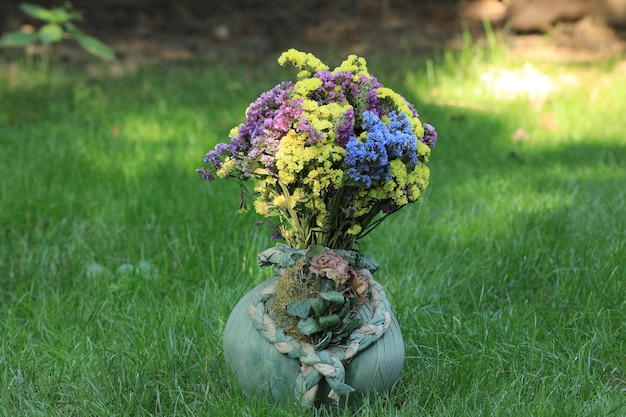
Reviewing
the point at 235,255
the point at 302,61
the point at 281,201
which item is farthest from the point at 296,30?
the point at 281,201

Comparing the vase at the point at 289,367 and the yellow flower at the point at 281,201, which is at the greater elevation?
the yellow flower at the point at 281,201

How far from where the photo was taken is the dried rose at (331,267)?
7.04ft

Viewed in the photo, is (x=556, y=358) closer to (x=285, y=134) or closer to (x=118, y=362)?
(x=285, y=134)

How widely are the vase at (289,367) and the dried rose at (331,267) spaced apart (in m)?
0.15

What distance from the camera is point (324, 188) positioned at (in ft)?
7.26

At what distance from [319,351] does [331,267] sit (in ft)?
0.75

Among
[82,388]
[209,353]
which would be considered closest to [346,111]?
[209,353]

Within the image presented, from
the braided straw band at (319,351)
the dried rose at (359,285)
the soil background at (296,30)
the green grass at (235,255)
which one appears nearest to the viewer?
the braided straw band at (319,351)

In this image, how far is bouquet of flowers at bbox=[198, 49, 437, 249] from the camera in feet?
7.11

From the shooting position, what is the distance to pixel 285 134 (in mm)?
2232

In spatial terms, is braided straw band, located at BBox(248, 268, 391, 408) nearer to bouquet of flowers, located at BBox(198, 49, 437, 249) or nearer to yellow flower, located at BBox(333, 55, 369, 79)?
bouquet of flowers, located at BBox(198, 49, 437, 249)

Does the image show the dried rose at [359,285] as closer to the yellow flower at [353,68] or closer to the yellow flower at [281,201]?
the yellow flower at [281,201]

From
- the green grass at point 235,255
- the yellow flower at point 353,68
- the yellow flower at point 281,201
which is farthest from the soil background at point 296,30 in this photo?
the yellow flower at point 281,201

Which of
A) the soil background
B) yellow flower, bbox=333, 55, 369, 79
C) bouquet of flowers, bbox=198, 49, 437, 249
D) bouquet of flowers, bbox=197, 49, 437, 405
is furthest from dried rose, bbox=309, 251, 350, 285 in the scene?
the soil background
